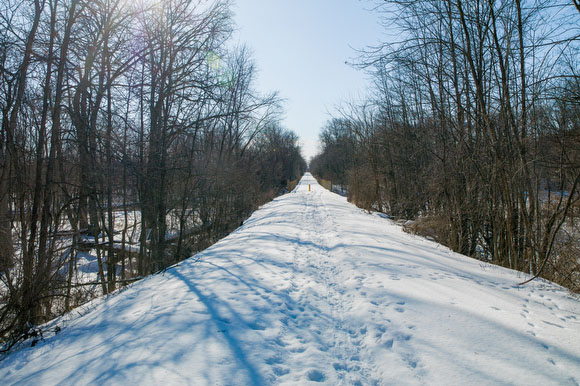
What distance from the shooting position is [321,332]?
336 centimetres

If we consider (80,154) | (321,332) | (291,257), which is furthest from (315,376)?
(80,154)

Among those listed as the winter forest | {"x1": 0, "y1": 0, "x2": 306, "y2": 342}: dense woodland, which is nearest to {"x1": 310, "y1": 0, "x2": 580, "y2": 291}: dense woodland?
the winter forest

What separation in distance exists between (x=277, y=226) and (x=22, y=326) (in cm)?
777

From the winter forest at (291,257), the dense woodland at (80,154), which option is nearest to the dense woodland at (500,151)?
the winter forest at (291,257)

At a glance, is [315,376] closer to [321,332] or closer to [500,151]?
[321,332]

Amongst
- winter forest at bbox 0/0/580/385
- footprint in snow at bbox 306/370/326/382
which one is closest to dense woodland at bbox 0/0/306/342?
winter forest at bbox 0/0/580/385

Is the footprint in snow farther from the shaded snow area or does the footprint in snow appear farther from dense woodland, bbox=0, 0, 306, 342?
dense woodland, bbox=0, 0, 306, 342

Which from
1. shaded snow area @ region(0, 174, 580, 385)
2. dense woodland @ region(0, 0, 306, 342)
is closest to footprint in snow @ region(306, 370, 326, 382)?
shaded snow area @ region(0, 174, 580, 385)

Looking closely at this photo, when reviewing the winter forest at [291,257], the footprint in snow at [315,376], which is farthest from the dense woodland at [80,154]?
the footprint in snow at [315,376]

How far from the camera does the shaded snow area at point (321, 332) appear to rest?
2578 millimetres

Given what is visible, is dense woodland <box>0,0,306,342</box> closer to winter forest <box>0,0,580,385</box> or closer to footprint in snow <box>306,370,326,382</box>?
winter forest <box>0,0,580,385</box>

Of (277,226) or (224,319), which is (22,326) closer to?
(224,319)

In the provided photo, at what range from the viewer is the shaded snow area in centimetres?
258

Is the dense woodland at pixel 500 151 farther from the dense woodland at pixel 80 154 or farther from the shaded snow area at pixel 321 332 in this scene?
the dense woodland at pixel 80 154
